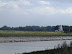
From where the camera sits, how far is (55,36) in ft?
386

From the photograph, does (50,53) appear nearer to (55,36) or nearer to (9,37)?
(9,37)

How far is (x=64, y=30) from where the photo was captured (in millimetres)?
150125

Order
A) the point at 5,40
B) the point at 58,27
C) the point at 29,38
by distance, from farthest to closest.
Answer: the point at 58,27, the point at 29,38, the point at 5,40

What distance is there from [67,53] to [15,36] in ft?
227

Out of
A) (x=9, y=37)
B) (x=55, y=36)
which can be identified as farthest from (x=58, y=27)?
(x=9, y=37)

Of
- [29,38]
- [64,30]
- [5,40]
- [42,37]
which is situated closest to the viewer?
[5,40]

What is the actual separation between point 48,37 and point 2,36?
27.9 meters

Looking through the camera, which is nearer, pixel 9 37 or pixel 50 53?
pixel 50 53

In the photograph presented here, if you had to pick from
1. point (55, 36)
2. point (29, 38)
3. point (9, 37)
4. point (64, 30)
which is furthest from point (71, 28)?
point (9, 37)

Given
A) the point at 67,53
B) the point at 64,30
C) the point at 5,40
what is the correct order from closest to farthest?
the point at 67,53
the point at 5,40
the point at 64,30

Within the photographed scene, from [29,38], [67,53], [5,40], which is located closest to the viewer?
[67,53]

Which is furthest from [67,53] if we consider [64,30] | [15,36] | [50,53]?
[64,30]

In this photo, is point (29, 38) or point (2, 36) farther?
point (29, 38)

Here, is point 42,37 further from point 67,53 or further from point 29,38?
point 67,53
